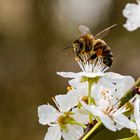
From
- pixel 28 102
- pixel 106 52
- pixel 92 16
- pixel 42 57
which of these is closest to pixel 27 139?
pixel 28 102

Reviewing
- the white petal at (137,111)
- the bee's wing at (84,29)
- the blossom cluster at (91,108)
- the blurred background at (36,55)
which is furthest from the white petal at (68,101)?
the blurred background at (36,55)

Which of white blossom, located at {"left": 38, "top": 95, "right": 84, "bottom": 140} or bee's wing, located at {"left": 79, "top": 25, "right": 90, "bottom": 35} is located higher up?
bee's wing, located at {"left": 79, "top": 25, "right": 90, "bottom": 35}

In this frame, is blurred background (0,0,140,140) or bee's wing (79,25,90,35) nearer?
bee's wing (79,25,90,35)

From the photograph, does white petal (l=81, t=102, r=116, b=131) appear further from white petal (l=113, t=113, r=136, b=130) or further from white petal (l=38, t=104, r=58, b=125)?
white petal (l=38, t=104, r=58, b=125)

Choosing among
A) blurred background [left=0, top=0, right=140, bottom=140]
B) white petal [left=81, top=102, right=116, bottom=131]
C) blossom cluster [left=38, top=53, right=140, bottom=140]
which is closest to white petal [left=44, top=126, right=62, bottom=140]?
blossom cluster [left=38, top=53, right=140, bottom=140]

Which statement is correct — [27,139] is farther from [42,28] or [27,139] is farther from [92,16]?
[92,16]

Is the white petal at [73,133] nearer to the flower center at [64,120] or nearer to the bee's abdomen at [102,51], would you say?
the flower center at [64,120]

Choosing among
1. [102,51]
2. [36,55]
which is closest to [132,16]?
[102,51]
